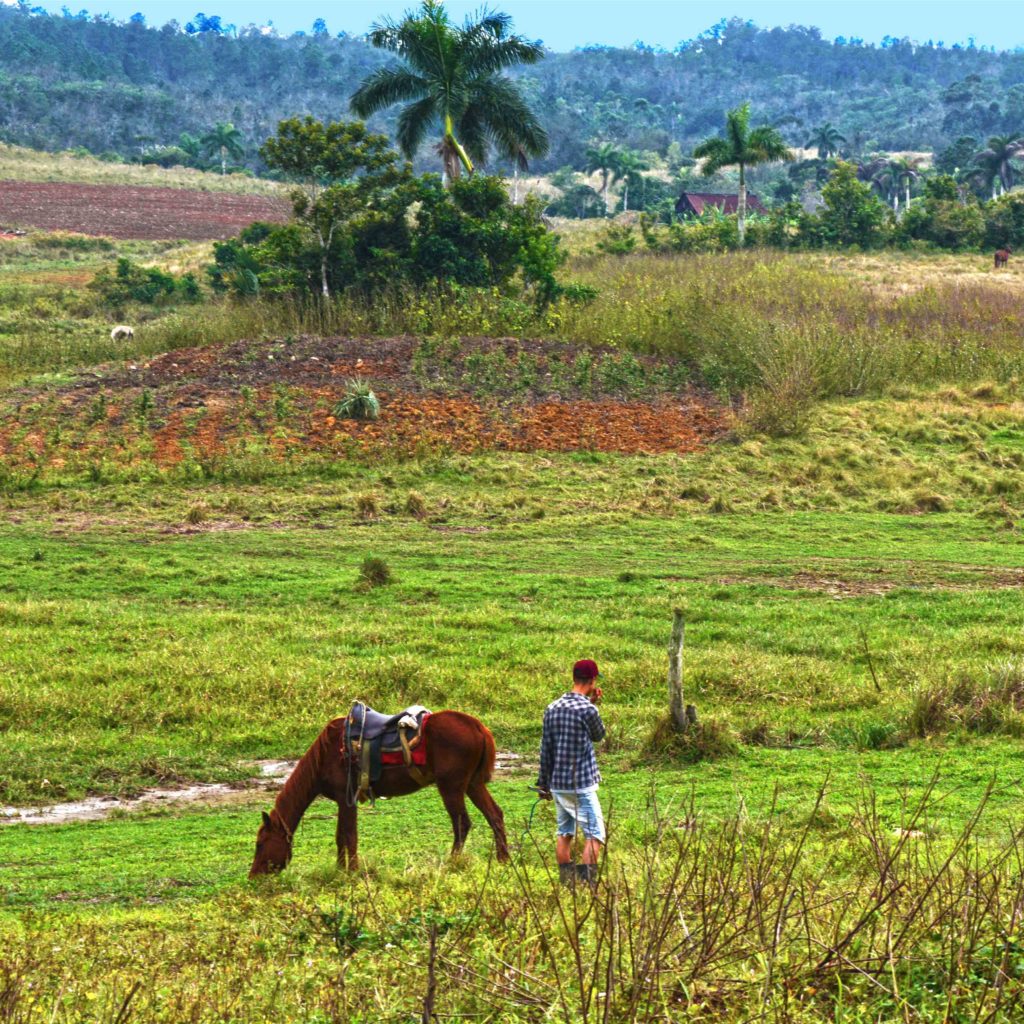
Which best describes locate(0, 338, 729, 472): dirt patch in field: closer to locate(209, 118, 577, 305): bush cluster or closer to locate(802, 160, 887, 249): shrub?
locate(209, 118, 577, 305): bush cluster

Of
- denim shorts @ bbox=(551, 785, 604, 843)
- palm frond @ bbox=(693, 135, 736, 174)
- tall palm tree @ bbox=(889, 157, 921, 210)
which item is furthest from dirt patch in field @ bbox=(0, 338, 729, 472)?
tall palm tree @ bbox=(889, 157, 921, 210)

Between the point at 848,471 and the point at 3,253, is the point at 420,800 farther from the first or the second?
the point at 3,253

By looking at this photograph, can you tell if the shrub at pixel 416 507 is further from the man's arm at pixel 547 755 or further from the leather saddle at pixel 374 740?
the man's arm at pixel 547 755

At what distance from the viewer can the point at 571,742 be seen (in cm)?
840

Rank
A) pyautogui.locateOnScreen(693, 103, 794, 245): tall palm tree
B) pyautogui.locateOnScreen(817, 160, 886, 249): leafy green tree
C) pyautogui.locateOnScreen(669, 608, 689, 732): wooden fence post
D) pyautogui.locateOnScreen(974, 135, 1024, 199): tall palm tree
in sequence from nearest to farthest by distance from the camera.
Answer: pyautogui.locateOnScreen(669, 608, 689, 732): wooden fence post, pyautogui.locateOnScreen(693, 103, 794, 245): tall palm tree, pyautogui.locateOnScreen(817, 160, 886, 249): leafy green tree, pyautogui.locateOnScreen(974, 135, 1024, 199): tall palm tree

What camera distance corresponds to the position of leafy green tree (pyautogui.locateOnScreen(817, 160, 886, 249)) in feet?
186

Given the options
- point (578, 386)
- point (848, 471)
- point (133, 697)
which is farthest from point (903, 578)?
point (578, 386)

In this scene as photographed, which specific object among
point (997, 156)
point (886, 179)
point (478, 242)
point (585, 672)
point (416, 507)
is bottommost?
point (416, 507)

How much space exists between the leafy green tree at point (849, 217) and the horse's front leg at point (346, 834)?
51.4 metres

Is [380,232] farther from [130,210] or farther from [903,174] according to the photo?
[903,174]

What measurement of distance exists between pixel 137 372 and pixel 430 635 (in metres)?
16.7

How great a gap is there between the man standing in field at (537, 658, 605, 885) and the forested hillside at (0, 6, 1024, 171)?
340ft

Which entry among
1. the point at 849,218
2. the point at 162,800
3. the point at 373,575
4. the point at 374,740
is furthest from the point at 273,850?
the point at 849,218

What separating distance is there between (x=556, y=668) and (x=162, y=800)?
4.51 m
